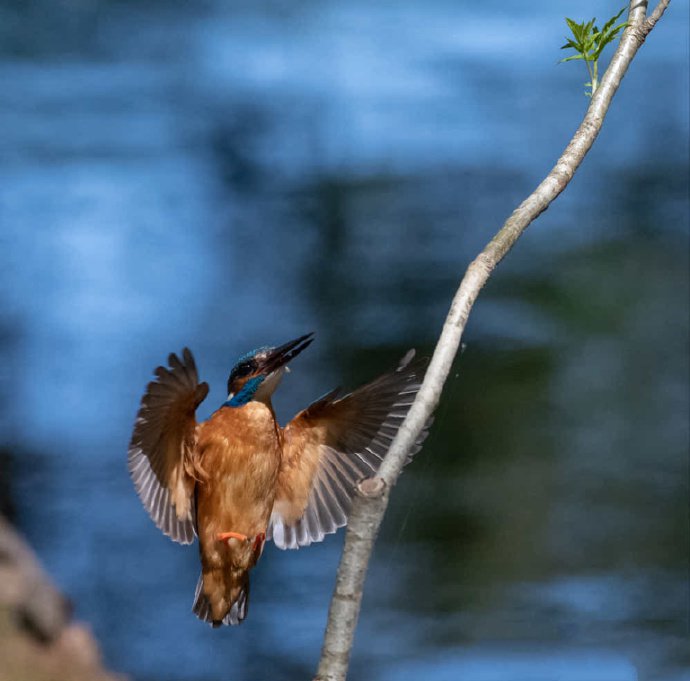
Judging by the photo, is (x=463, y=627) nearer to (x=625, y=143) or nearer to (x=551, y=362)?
(x=551, y=362)

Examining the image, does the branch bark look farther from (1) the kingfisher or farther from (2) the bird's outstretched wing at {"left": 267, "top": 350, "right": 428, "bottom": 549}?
(2) the bird's outstretched wing at {"left": 267, "top": 350, "right": 428, "bottom": 549}

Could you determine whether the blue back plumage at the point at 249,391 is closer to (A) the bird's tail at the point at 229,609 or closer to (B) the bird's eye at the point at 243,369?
(B) the bird's eye at the point at 243,369

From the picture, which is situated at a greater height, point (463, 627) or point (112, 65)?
point (112, 65)

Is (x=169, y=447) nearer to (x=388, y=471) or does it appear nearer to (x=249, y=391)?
(x=249, y=391)

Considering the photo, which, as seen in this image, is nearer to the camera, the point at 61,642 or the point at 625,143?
the point at 61,642

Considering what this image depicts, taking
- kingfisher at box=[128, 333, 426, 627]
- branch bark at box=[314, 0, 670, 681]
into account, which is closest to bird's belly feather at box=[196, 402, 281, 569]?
kingfisher at box=[128, 333, 426, 627]

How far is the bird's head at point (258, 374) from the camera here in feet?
5.24

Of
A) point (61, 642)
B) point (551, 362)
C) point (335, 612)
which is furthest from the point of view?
point (551, 362)

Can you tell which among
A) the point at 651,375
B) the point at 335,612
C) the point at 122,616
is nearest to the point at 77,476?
the point at 122,616

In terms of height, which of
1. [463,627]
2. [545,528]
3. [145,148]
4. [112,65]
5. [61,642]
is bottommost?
[61,642]

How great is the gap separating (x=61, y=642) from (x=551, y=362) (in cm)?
115

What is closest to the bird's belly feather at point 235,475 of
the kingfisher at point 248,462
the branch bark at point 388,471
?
the kingfisher at point 248,462

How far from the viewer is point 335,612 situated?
2.66 feet

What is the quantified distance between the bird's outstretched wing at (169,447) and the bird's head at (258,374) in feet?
0.38
